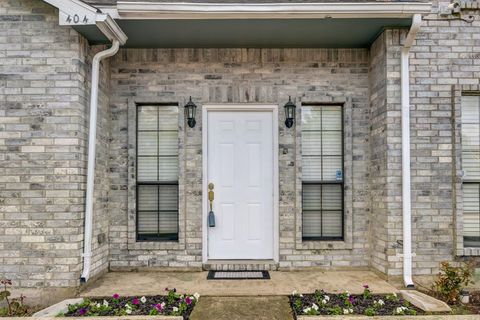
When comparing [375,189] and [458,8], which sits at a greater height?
[458,8]

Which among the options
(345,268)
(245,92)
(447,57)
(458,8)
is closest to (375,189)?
(345,268)

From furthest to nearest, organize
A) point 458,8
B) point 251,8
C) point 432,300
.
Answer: point 458,8 → point 251,8 → point 432,300

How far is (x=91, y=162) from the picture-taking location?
13.4ft

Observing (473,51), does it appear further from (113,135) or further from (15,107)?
(15,107)

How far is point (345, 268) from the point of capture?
4715 millimetres

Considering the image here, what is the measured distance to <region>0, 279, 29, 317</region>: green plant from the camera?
354 centimetres

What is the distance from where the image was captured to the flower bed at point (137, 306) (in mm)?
3289

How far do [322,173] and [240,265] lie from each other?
1770 mm

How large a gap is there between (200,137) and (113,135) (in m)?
1.26

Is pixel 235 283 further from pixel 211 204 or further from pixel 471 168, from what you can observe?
pixel 471 168

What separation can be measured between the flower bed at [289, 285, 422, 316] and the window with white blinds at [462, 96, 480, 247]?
1.63 meters

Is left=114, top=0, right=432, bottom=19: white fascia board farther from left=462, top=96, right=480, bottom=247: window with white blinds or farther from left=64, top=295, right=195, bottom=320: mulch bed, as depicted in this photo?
left=64, top=295, right=195, bottom=320: mulch bed

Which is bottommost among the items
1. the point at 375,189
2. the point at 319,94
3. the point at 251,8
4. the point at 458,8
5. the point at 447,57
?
the point at 375,189

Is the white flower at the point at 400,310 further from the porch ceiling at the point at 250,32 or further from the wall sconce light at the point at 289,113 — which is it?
the porch ceiling at the point at 250,32
